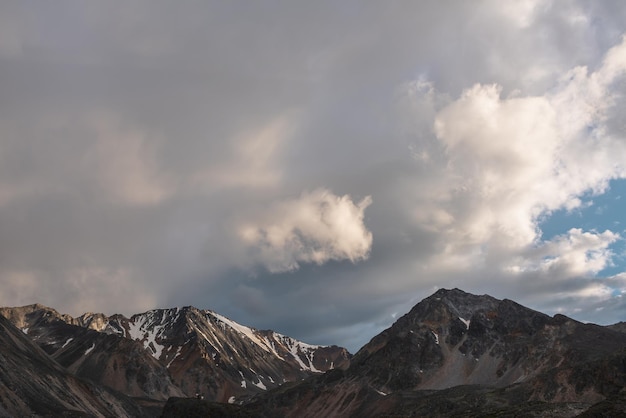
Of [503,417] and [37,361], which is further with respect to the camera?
[37,361]

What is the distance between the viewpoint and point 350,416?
190500 mm

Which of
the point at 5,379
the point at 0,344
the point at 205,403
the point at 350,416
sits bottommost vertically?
the point at 350,416

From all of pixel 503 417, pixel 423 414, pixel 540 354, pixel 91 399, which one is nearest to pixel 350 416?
pixel 423 414

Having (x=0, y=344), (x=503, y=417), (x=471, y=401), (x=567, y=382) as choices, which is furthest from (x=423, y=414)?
(x=0, y=344)

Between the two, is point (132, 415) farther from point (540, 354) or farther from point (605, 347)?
point (605, 347)

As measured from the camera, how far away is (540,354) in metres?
188

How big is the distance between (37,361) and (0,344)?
15.5 m

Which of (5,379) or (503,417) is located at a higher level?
(5,379)

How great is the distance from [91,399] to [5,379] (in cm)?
4632

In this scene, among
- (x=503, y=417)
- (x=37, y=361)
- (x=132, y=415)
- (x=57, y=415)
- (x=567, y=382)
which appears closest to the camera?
(x=503, y=417)

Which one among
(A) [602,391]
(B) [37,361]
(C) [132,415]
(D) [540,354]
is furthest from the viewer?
(D) [540,354]

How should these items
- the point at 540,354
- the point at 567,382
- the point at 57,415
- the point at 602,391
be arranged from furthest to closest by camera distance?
the point at 540,354 → the point at 567,382 → the point at 602,391 → the point at 57,415

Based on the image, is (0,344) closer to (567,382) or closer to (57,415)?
(57,415)

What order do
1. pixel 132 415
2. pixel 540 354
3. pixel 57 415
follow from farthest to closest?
pixel 540 354, pixel 132 415, pixel 57 415
